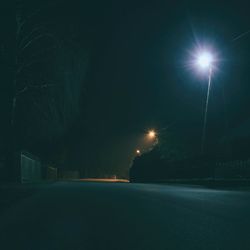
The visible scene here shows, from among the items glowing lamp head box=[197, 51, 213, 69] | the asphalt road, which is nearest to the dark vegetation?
glowing lamp head box=[197, 51, 213, 69]

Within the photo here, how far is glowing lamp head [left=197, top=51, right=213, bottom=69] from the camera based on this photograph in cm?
2316

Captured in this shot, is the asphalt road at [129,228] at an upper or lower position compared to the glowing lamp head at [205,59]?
lower

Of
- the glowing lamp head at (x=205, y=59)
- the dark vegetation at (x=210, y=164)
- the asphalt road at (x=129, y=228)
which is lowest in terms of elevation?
the asphalt road at (x=129, y=228)

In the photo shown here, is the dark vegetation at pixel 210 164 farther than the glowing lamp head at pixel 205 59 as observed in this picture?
Yes

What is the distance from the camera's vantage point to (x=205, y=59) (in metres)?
23.3

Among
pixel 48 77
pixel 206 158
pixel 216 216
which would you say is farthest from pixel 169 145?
pixel 216 216

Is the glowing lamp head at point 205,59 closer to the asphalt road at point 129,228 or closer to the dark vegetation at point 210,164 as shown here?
the dark vegetation at point 210,164

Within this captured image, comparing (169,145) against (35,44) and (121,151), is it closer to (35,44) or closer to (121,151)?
(35,44)

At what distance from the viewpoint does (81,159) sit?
80.9 m

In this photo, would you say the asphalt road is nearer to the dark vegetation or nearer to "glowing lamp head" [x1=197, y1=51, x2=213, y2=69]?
"glowing lamp head" [x1=197, y1=51, x2=213, y2=69]

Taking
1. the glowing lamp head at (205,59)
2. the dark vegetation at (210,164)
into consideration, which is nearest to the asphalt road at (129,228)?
the glowing lamp head at (205,59)

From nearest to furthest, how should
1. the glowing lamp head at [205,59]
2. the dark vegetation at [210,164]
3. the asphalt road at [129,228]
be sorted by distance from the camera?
the asphalt road at [129,228] < the glowing lamp head at [205,59] < the dark vegetation at [210,164]

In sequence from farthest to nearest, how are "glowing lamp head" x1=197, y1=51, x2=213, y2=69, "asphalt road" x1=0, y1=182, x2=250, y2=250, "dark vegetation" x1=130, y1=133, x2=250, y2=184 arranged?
"dark vegetation" x1=130, y1=133, x2=250, y2=184 → "glowing lamp head" x1=197, y1=51, x2=213, y2=69 → "asphalt road" x1=0, y1=182, x2=250, y2=250

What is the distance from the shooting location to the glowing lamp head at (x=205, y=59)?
912 inches
